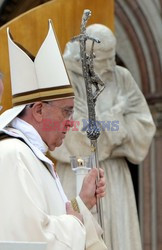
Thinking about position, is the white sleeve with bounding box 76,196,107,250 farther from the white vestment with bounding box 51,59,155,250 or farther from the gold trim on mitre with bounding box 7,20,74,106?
the white vestment with bounding box 51,59,155,250

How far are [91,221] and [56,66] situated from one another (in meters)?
0.67

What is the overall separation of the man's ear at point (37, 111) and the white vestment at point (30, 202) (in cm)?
10

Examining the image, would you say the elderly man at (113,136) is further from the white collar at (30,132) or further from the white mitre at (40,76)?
the white collar at (30,132)

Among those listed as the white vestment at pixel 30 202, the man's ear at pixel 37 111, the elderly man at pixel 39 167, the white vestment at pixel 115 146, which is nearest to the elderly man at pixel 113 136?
the white vestment at pixel 115 146

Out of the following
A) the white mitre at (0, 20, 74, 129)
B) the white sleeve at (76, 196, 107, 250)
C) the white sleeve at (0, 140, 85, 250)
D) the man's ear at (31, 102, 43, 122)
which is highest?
the white mitre at (0, 20, 74, 129)

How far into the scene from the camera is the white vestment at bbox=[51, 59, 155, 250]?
20.2 ft

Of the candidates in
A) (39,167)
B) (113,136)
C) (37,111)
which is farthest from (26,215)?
(113,136)

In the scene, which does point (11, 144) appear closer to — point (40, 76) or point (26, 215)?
point (26, 215)

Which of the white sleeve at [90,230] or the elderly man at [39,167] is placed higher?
the elderly man at [39,167]

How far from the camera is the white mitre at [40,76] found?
12.8ft

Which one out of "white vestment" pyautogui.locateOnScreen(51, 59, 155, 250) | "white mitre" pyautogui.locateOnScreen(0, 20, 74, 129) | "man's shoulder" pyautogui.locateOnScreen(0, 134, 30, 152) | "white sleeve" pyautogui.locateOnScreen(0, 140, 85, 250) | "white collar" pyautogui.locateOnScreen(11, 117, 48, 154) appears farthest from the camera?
"white vestment" pyautogui.locateOnScreen(51, 59, 155, 250)

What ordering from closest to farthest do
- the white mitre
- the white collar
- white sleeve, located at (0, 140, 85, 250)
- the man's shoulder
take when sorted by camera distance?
white sleeve, located at (0, 140, 85, 250)
the man's shoulder
the white collar
the white mitre

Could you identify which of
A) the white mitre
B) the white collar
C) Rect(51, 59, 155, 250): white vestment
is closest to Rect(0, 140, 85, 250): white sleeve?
the white collar

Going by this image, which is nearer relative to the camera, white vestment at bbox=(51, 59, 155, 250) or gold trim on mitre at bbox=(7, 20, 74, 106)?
gold trim on mitre at bbox=(7, 20, 74, 106)
